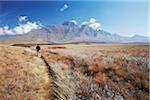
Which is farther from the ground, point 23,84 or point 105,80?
point 23,84

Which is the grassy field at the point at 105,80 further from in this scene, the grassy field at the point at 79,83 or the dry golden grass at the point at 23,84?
the dry golden grass at the point at 23,84

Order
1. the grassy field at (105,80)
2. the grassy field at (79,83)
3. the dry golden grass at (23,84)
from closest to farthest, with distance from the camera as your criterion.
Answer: the dry golden grass at (23,84), the grassy field at (79,83), the grassy field at (105,80)

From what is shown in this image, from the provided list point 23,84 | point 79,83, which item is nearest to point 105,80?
point 79,83

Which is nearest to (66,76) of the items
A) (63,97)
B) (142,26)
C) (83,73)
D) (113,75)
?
(83,73)

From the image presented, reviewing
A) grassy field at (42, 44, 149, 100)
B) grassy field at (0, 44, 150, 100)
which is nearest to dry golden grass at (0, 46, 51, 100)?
grassy field at (0, 44, 150, 100)

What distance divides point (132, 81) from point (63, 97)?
3.72 metres

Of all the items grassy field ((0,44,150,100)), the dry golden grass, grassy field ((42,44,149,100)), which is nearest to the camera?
the dry golden grass

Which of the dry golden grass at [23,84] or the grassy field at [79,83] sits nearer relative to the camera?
the dry golden grass at [23,84]

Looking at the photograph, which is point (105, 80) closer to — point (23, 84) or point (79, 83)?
point (79, 83)

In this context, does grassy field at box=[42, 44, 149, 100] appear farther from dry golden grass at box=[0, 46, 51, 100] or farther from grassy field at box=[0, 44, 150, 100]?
dry golden grass at box=[0, 46, 51, 100]

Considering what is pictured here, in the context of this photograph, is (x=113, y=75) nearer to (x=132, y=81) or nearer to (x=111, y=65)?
(x=132, y=81)

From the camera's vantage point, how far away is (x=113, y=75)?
11352 millimetres

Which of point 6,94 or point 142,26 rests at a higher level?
point 142,26

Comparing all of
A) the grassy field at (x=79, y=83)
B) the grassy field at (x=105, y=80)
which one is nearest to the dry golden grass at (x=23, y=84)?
the grassy field at (x=79, y=83)
